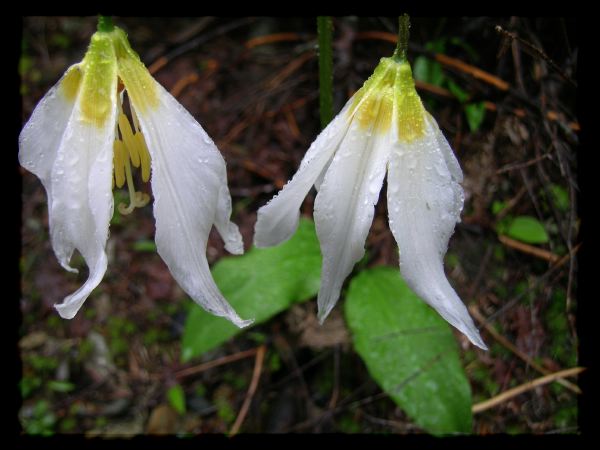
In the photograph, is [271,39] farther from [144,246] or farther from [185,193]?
[185,193]

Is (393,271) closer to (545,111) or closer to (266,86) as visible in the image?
(545,111)

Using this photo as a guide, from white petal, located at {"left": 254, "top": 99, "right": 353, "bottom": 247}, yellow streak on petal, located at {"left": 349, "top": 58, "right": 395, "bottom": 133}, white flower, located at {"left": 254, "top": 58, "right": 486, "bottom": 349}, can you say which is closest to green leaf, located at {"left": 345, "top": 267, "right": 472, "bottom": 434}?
white flower, located at {"left": 254, "top": 58, "right": 486, "bottom": 349}

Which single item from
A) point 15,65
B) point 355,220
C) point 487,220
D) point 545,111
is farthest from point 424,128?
point 15,65

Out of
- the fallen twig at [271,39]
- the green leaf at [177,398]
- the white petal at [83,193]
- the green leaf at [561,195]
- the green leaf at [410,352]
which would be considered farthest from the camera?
the fallen twig at [271,39]

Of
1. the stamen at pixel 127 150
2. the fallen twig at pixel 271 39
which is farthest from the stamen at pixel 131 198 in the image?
the fallen twig at pixel 271 39

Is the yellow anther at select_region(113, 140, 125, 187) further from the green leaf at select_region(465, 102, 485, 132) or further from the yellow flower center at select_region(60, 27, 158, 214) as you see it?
the green leaf at select_region(465, 102, 485, 132)

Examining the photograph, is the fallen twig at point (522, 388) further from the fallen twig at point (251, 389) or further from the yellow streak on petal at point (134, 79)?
the yellow streak on petal at point (134, 79)

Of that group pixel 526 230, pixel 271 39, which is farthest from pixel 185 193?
pixel 271 39
